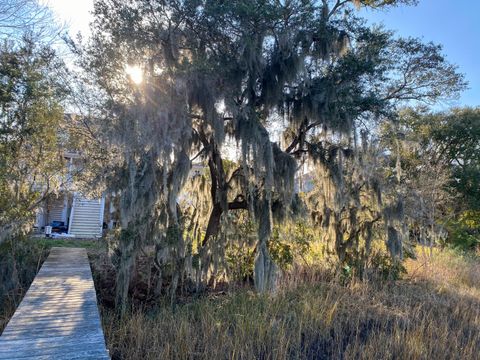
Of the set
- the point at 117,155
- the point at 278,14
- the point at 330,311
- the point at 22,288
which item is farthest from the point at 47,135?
the point at 330,311

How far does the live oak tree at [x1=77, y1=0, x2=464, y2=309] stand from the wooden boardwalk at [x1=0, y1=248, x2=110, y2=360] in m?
0.76

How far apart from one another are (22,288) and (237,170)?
149 inches

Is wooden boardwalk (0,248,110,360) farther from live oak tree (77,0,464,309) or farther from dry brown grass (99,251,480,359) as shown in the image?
live oak tree (77,0,464,309)

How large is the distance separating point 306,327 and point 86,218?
37.0 ft

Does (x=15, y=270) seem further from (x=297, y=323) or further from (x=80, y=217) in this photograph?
(x=80, y=217)

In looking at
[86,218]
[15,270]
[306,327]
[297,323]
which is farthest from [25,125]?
[86,218]

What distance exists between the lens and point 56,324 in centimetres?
286

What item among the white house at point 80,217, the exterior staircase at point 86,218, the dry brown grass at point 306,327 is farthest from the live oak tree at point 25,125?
the exterior staircase at point 86,218

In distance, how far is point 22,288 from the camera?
4.82 m

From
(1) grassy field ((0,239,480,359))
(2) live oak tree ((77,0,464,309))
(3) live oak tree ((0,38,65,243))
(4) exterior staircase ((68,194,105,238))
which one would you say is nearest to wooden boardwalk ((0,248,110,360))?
(1) grassy field ((0,239,480,359))

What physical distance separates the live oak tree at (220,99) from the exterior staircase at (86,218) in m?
7.79

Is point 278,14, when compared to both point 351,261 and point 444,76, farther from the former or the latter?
point 444,76

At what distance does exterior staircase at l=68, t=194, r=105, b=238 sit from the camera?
1209 centimetres

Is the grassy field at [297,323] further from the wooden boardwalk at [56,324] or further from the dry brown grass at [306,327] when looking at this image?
the wooden boardwalk at [56,324]
